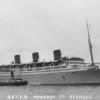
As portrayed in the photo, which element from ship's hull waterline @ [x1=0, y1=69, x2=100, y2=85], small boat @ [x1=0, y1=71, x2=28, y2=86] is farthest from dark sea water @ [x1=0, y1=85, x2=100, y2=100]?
small boat @ [x1=0, y1=71, x2=28, y2=86]

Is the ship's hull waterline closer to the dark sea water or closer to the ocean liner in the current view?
the ocean liner

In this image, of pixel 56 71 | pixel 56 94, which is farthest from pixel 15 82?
pixel 56 94

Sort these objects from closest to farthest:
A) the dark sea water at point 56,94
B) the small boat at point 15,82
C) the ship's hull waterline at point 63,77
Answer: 1. the dark sea water at point 56,94
2. the ship's hull waterline at point 63,77
3. the small boat at point 15,82

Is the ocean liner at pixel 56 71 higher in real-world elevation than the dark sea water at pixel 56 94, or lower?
higher

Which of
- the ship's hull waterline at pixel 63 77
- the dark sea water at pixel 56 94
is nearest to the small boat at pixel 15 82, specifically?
the ship's hull waterline at pixel 63 77

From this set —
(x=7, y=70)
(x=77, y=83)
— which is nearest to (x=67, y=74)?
(x=77, y=83)

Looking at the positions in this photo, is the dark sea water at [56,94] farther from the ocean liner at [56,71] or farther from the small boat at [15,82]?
the small boat at [15,82]

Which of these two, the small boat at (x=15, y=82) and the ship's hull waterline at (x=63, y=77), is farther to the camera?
the small boat at (x=15, y=82)

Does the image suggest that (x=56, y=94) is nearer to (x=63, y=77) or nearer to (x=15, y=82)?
(x=63, y=77)
